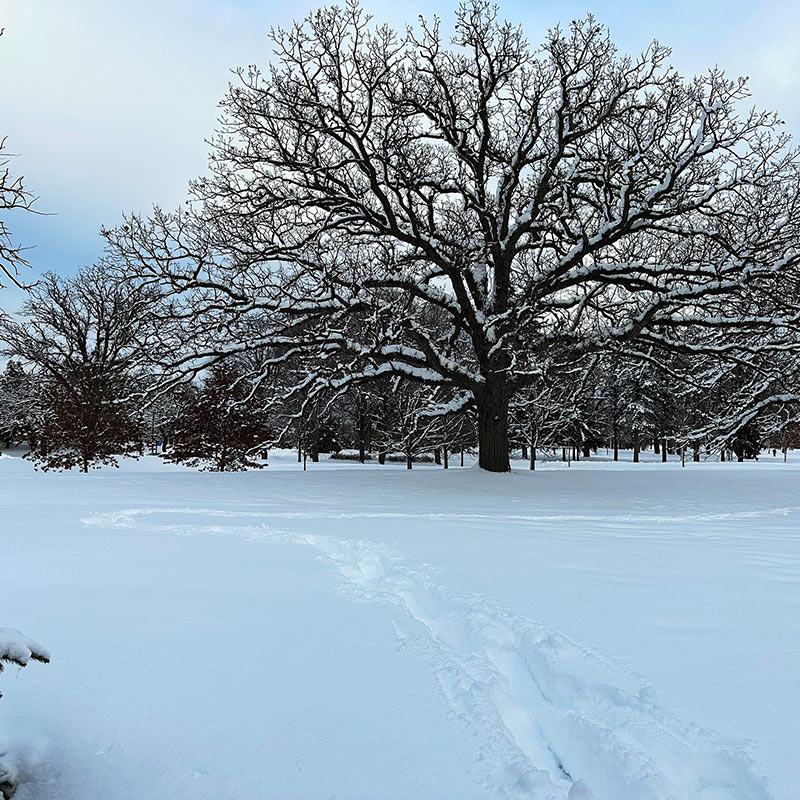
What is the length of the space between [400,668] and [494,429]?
12716mm

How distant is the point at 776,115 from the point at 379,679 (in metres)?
14.3

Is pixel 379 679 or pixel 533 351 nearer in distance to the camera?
pixel 379 679

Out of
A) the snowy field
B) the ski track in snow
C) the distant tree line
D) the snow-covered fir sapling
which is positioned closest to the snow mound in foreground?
the snow-covered fir sapling

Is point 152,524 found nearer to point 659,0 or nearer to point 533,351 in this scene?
point 533,351

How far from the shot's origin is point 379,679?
2.72 meters

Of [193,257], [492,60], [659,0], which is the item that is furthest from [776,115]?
[193,257]

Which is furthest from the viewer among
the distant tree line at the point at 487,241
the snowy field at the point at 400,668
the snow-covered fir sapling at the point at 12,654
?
the distant tree line at the point at 487,241

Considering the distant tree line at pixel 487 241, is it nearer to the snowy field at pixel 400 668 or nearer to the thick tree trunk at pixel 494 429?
the thick tree trunk at pixel 494 429

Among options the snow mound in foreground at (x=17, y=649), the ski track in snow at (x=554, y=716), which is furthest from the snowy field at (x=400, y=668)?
the snow mound in foreground at (x=17, y=649)

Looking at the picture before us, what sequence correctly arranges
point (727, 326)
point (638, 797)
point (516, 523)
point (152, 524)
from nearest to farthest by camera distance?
point (638, 797), point (152, 524), point (516, 523), point (727, 326)

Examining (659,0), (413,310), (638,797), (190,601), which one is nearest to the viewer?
(638,797)

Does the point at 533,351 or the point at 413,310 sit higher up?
the point at 413,310

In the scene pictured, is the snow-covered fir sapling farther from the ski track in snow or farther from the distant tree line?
the distant tree line

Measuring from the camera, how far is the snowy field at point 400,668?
2072 millimetres
